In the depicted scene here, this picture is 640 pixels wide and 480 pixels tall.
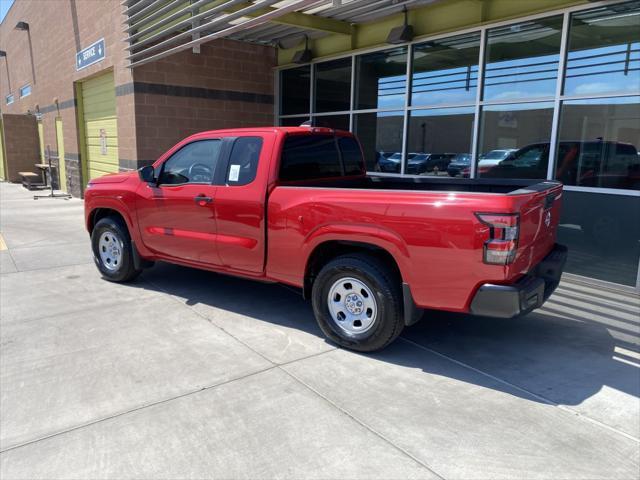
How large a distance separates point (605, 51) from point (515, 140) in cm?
154

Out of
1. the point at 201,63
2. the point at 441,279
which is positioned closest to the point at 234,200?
the point at 441,279

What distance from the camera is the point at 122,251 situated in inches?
240

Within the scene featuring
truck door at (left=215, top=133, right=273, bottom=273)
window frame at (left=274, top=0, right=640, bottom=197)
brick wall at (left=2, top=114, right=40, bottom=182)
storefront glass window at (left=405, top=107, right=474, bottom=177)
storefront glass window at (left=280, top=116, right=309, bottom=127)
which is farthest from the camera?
brick wall at (left=2, top=114, right=40, bottom=182)

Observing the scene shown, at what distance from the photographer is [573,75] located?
21.4 ft

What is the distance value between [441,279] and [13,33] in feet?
96.8

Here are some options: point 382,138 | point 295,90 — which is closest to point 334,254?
point 382,138

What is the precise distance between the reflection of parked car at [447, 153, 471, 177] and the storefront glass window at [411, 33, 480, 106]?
0.86 m

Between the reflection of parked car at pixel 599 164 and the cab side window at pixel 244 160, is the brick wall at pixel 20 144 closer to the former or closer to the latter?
the cab side window at pixel 244 160

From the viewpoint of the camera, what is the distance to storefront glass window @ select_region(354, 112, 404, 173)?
9164mm

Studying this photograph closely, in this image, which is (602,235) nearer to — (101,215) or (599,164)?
(599,164)

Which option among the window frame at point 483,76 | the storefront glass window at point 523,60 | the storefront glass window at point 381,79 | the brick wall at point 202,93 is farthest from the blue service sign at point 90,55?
the storefront glass window at point 523,60

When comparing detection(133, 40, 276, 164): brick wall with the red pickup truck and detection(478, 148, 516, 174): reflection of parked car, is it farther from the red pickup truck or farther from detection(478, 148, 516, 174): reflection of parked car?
detection(478, 148, 516, 174): reflection of parked car

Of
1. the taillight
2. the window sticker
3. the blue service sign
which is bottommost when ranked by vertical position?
the taillight

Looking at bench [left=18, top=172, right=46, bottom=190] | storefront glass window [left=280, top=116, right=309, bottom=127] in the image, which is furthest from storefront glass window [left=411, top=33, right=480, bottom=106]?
bench [left=18, top=172, right=46, bottom=190]
